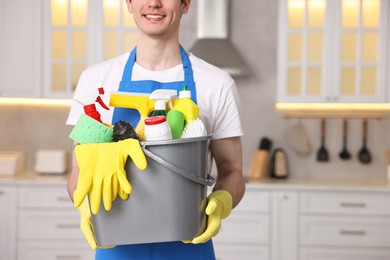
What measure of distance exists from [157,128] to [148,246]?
1.45 ft

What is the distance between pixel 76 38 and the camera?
402 centimetres

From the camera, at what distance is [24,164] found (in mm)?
4316

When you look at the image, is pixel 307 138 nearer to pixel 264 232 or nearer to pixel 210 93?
pixel 264 232

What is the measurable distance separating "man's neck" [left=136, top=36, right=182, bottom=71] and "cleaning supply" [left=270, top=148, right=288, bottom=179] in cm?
251

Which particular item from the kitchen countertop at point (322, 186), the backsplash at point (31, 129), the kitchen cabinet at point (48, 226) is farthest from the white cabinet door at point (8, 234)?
the kitchen countertop at point (322, 186)

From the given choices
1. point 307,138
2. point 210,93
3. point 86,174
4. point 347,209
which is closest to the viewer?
point 86,174

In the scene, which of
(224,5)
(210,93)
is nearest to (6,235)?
(224,5)

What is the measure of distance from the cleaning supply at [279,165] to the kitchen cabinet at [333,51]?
0.40 metres

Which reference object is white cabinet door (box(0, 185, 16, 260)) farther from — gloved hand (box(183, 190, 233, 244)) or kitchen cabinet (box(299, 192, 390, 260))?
gloved hand (box(183, 190, 233, 244))

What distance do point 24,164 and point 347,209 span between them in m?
2.26

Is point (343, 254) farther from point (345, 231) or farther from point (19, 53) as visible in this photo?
point (19, 53)

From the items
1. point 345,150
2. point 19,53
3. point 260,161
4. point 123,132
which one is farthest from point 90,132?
point 345,150

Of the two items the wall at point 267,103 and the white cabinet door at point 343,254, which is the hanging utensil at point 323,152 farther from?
the white cabinet door at point 343,254

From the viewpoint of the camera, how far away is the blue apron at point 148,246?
155cm
